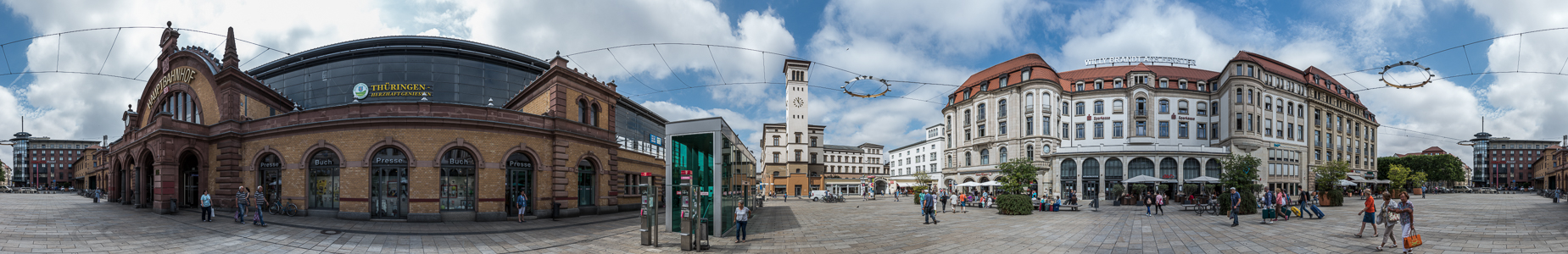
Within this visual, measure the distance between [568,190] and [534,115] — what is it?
10.3 ft

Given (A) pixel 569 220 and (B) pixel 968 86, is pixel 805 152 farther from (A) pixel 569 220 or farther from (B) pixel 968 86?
(A) pixel 569 220

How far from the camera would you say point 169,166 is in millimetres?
24156

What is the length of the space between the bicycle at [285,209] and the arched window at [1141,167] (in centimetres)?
5727

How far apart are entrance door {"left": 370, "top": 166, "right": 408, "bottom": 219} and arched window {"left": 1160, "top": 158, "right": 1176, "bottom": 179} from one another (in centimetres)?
5680

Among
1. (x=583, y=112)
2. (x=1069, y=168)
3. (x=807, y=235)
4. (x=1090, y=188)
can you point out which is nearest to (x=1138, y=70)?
(x=1069, y=168)

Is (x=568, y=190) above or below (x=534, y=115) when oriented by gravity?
below

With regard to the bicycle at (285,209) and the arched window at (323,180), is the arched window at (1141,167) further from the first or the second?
the bicycle at (285,209)

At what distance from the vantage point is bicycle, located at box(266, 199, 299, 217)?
851 inches

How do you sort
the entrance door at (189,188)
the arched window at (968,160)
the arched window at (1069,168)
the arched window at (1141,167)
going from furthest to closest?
the arched window at (968,160) < the arched window at (1069,168) < the arched window at (1141,167) < the entrance door at (189,188)

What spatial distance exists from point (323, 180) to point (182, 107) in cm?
1525

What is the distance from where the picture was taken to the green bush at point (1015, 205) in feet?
82.6

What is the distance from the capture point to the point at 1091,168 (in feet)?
183

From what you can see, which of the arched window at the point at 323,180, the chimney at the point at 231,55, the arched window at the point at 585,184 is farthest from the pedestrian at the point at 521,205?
the chimney at the point at 231,55

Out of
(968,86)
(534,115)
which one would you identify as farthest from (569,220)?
(968,86)
